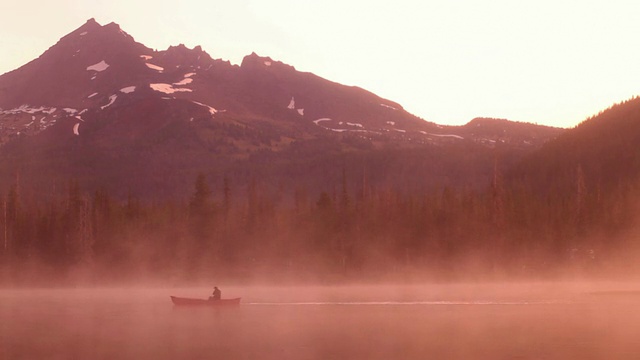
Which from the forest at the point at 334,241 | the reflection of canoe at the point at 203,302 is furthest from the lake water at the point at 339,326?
the forest at the point at 334,241

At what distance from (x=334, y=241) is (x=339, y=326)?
7499cm

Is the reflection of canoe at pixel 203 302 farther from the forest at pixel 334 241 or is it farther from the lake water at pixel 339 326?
the forest at pixel 334 241

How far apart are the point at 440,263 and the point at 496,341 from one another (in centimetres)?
8623

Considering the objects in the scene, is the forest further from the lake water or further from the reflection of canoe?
the reflection of canoe

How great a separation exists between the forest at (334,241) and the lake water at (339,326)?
27802mm

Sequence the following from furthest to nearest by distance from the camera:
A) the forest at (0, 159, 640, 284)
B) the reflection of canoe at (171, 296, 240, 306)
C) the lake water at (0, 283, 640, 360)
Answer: the forest at (0, 159, 640, 284) < the reflection of canoe at (171, 296, 240, 306) < the lake water at (0, 283, 640, 360)

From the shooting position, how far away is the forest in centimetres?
15112

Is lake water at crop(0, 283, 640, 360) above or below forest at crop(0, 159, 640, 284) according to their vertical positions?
below

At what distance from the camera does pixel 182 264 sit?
156 meters

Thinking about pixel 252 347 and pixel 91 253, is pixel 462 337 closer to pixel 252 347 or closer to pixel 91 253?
pixel 252 347

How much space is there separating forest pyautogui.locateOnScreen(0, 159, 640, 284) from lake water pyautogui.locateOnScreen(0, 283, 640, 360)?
2780cm

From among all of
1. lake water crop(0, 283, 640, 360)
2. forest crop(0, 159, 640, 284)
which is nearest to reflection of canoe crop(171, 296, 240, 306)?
lake water crop(0, 283, 640, 360)

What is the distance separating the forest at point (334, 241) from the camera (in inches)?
5950

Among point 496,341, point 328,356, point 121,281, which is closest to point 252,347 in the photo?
point 328,356
